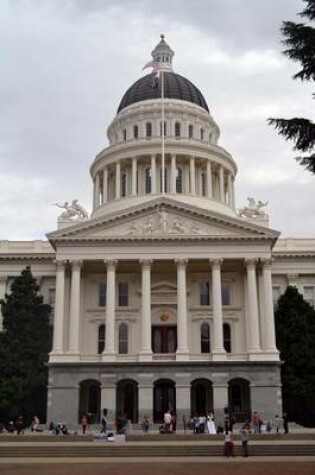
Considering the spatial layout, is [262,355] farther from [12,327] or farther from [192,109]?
[192,109]

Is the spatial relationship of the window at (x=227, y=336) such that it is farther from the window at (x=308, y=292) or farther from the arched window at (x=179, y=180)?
the arched window at (x=179, y=180)

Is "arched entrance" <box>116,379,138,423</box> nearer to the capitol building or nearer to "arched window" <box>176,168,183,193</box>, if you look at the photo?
the capitol building

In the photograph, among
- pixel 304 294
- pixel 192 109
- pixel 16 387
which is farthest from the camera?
pixel 192 109

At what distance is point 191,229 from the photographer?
59906 millimetres

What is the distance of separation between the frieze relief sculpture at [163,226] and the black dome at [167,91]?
92.6 ft

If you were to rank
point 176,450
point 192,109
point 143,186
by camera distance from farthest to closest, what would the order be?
1. point 192,109
2. point 143,186
3. point 176,450

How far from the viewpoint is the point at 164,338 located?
61625 mm

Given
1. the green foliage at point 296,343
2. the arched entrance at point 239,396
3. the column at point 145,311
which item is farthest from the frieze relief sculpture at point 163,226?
the arched entrance at point 239,396

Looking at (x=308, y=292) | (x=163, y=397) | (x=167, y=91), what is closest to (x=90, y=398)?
(x=163, y=397)

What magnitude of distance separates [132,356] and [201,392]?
7327mm

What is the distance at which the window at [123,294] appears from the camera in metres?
62.7

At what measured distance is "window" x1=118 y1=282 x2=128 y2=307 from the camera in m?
62.7

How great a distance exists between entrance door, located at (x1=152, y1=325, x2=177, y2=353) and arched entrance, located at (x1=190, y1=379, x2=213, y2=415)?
3.97 meters

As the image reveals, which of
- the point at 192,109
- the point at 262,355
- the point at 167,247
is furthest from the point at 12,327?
the point at 192,109
